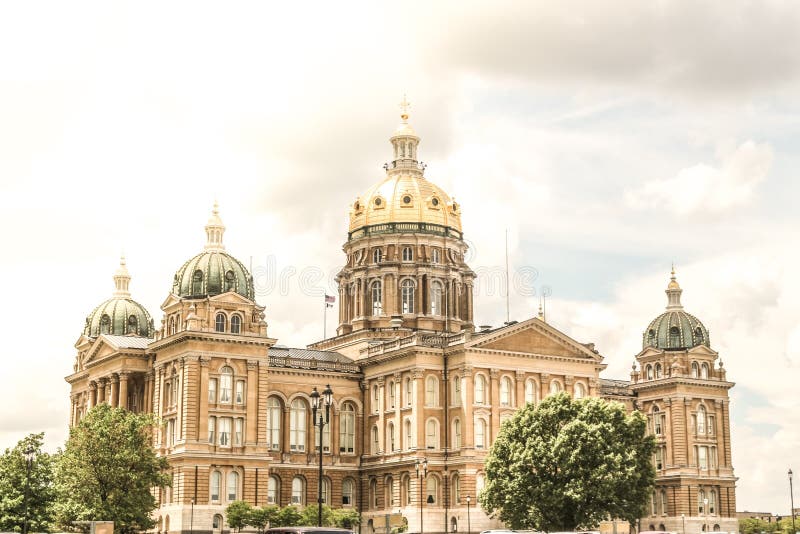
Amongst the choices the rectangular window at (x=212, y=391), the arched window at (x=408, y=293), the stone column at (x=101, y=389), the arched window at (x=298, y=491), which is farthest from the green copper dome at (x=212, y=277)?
the arched window at (x=408, y=293)

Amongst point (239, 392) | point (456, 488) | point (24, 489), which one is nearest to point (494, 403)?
point (456, 488)

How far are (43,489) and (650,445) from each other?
46280 millimetres

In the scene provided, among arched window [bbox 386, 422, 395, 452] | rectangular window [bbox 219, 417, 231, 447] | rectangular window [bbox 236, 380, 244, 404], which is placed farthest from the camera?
arched window [bbox 386, 422, 395, 452]

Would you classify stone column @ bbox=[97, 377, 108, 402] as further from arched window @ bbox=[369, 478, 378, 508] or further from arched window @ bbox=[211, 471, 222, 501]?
arched window @ bbox=[369, 478, 378, 508]

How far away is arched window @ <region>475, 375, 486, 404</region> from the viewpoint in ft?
367

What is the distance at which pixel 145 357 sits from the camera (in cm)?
11694

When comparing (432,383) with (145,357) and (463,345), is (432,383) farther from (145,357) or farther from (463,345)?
(145,357)

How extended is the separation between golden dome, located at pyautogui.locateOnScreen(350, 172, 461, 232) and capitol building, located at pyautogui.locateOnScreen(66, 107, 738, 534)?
6.7 inches

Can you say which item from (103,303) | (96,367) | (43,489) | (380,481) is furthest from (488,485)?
(103,303)

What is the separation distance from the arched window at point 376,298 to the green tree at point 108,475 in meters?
43.3

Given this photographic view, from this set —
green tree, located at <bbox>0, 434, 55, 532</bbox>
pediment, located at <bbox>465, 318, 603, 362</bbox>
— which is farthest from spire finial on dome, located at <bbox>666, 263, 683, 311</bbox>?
green tree, located at <bbox>0, 434, 55, 532</bbox>

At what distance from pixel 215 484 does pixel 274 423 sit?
1293cm

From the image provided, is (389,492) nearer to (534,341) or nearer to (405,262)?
(534,341)

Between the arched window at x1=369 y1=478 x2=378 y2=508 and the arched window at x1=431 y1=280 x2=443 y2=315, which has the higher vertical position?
the arched window at x1=431 y1=280 x2=443 y2=315
